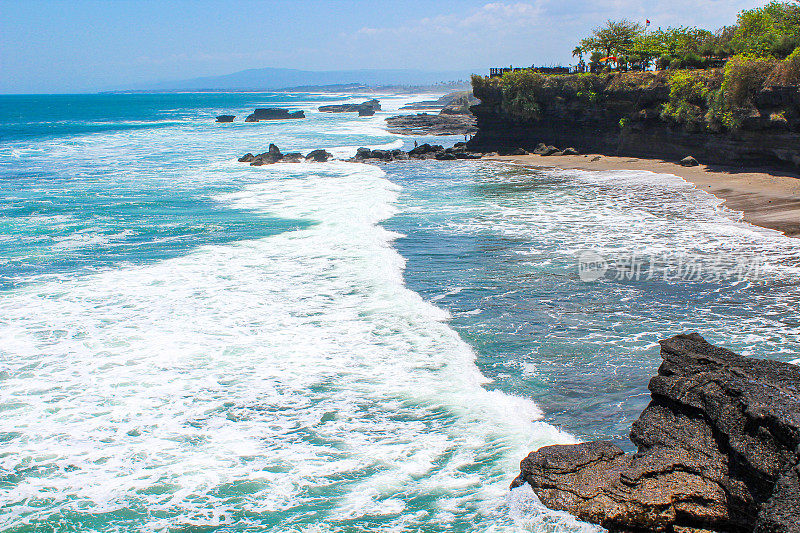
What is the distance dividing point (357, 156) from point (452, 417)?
3907cm

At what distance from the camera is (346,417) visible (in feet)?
31.1

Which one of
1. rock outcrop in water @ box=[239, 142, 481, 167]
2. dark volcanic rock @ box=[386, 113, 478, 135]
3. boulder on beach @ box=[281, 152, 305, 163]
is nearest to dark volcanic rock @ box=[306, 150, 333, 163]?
rock outcrop in water @ box=[239, 142, 481, 167]

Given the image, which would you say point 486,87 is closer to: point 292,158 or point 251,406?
point 292,158

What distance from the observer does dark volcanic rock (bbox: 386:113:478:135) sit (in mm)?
70662

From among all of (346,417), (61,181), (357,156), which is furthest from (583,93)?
(346,417)

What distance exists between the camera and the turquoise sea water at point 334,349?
7.78 metres

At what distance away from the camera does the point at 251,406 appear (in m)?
9.89

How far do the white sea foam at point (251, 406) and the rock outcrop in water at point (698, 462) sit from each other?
553mm

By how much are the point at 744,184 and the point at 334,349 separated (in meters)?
23.8

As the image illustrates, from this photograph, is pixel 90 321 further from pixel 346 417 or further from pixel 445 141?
pixel 445 141

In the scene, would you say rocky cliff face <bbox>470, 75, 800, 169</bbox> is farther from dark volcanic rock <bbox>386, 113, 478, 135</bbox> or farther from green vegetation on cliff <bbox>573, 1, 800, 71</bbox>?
dark volcanic rock <bbox>386, 113, 478, 135</bbox>

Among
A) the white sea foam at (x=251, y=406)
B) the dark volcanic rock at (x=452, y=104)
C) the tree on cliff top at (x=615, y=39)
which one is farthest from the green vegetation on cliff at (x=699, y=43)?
the dark volcanic rock at (x=452, y=104)

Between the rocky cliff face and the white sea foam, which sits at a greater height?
the rocky cliff face

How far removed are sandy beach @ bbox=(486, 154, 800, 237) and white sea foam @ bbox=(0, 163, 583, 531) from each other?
14.5 metres
